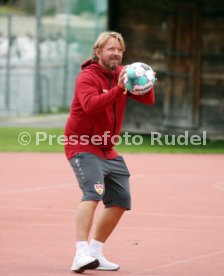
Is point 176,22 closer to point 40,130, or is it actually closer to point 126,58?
point 126,58

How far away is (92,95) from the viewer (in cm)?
1004

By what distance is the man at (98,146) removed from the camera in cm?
1010

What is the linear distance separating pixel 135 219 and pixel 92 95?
3752 millimetres

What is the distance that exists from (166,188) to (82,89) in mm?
6907

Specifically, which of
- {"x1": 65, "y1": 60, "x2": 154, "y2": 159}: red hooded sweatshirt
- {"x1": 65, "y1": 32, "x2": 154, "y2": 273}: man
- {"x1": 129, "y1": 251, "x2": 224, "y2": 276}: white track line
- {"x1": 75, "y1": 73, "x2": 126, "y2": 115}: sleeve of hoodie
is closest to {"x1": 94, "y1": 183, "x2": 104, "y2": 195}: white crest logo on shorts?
{"x1": 65, "y1": 32, "x2": 154, "y2": 273}: man

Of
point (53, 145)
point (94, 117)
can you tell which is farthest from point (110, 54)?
point (53, 145)

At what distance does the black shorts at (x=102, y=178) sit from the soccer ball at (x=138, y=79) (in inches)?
28.1

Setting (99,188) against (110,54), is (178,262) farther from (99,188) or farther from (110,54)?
(110,54)

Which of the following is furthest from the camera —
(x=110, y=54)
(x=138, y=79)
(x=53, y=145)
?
(x=53, y=145)

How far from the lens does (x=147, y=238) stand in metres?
12.1

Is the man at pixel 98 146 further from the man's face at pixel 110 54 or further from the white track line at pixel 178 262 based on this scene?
the white track line at pixel 178 262

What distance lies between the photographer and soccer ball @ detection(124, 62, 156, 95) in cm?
994

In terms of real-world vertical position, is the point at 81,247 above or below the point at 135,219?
above

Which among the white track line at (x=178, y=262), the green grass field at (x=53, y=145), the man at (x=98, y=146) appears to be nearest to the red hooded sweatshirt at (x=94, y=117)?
the man at (x=98, y=146)
